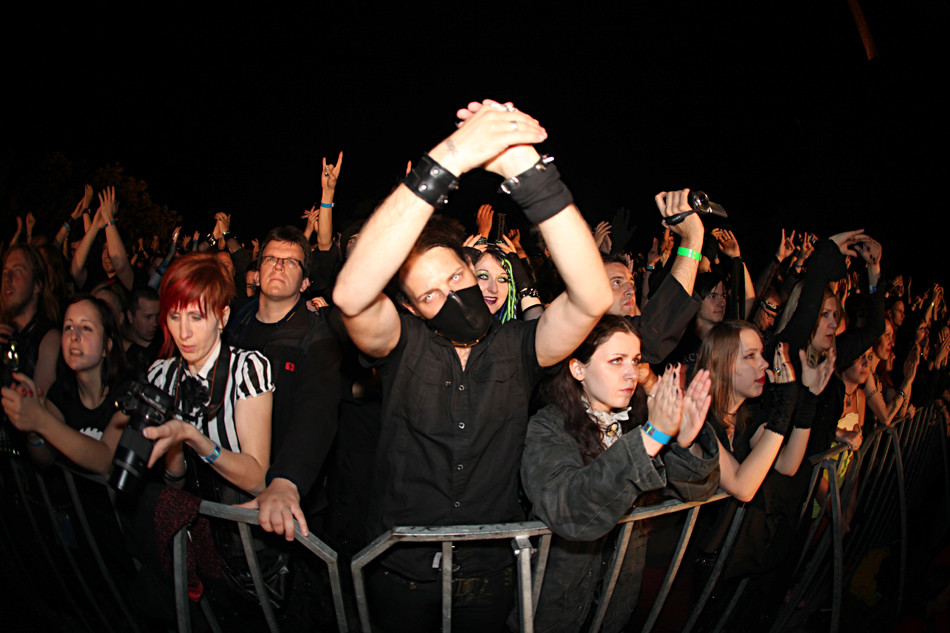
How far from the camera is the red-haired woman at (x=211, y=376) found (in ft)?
7.50

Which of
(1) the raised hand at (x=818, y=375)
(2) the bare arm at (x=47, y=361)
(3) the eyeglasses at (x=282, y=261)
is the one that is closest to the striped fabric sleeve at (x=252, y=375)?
(3) the eyeglasses at (x=282, y=261)

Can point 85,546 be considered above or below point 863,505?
Answer: above

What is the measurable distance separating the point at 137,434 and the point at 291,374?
1.05 m

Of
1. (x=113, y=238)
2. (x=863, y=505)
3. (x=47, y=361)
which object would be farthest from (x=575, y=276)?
(x=113, y=238)

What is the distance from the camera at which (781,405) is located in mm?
2732

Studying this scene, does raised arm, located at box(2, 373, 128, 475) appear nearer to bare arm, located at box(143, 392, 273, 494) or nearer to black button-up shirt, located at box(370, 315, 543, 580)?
bare arm, located at box(143, 392, 273, 494)

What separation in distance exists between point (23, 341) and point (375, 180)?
716 inches

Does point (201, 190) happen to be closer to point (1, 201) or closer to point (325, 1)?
point (1, 201)

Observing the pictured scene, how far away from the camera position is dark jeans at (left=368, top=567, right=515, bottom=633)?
2037 mm

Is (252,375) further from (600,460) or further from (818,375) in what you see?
(818,375)

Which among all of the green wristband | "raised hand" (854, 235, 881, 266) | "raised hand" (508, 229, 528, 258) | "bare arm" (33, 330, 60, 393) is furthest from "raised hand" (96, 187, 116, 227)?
"raised hand" (854, 235, 881, 266)

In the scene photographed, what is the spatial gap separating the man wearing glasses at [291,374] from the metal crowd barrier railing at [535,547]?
0.75 ft

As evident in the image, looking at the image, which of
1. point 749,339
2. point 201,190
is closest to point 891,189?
point 749,339

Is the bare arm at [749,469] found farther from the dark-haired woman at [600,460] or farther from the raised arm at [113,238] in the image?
the raised arm at [113,238]
